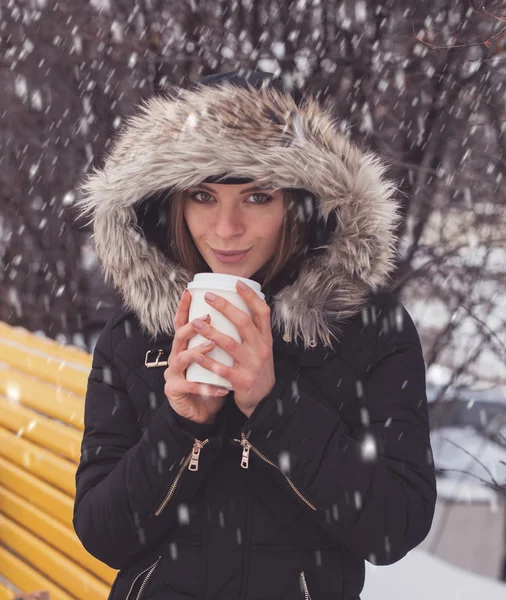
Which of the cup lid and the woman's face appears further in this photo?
the woman's face

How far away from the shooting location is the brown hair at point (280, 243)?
6.07 feet

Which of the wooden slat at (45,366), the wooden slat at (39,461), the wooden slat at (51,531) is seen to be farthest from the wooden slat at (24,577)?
the wooden slat at (45,366)

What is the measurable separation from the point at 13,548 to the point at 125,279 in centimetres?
173

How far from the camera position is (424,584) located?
2664 millimetres

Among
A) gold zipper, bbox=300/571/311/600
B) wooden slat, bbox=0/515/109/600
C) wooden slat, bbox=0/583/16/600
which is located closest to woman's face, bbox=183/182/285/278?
gold zipper, bbox=300/571/311/600

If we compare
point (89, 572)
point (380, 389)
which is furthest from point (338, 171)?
point (89, 572)

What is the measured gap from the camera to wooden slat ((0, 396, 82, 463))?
108 inches

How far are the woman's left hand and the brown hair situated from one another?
0.46 meters

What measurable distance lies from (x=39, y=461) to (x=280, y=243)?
167 centimetres

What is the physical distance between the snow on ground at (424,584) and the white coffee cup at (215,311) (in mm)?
1496

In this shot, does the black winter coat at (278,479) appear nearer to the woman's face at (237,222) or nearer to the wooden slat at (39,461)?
the woman's face at (237,222)

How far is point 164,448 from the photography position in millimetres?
1579

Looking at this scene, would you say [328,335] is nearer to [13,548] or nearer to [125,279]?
[125,279]

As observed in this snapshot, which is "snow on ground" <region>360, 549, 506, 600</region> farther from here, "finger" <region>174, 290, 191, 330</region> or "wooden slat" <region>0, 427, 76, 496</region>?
"finger" <region>174, 290, 191, 330</region>
